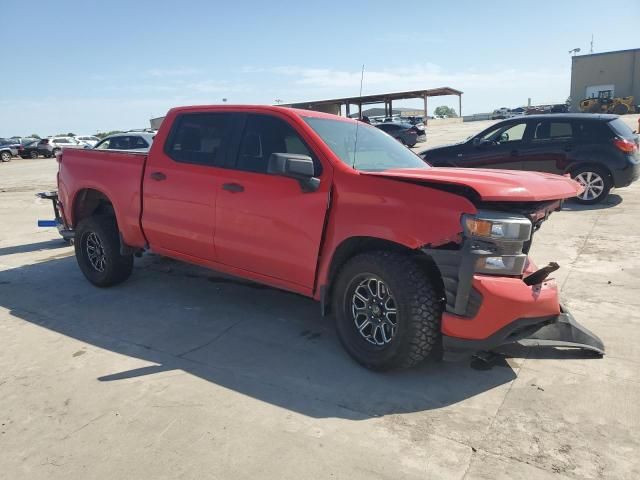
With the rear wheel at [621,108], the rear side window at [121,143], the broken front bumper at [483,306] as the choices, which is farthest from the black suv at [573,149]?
the rear wheel at [621,108]

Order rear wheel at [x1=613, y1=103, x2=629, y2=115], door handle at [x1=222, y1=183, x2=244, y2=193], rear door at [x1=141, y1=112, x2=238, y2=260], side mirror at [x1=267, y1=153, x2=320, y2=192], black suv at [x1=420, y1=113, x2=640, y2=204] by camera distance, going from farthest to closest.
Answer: rear wheel at [x1=613, y1=103, x2=629, y2=115] < black suv at [x1=420, y1=113, x2=640, y2=204] < rear door at [x1=141, y1=112, x2=238, y2=260] < door handle at [x1=222, y1=183, x2=244, y2=193] < side mirror at [x1=267, y1=153, x2=320, y2=192]

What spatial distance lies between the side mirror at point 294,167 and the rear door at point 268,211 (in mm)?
88

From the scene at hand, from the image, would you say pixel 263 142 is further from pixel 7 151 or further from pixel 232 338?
pixel 7 151

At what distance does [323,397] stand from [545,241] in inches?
198

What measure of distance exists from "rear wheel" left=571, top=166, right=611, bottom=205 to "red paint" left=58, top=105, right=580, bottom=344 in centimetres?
608

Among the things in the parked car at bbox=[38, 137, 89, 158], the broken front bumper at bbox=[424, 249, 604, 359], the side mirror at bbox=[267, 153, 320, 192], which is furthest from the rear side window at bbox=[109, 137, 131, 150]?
the parked car at bbox=[38, 137, 89, 158]

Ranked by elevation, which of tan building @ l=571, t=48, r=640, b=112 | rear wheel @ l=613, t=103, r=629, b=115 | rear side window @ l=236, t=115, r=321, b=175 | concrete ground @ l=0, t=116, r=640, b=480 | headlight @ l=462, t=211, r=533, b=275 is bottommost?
concrete ground @ l=0, t=116, r=640, b=480

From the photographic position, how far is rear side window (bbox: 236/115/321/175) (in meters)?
4.18

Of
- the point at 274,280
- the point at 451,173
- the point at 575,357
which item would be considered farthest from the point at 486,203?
the point at 274,280

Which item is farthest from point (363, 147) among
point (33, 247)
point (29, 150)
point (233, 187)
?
point (29, 150)

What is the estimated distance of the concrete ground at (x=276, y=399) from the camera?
2.71 meters

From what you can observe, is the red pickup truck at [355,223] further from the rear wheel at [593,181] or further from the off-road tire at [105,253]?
the rear wheel at [593,181]

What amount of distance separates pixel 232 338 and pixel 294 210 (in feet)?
4.11

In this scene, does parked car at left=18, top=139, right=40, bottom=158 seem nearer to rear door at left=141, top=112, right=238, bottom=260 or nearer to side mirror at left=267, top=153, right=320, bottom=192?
rear door at left=141, top=112, right=238, bottom=260
